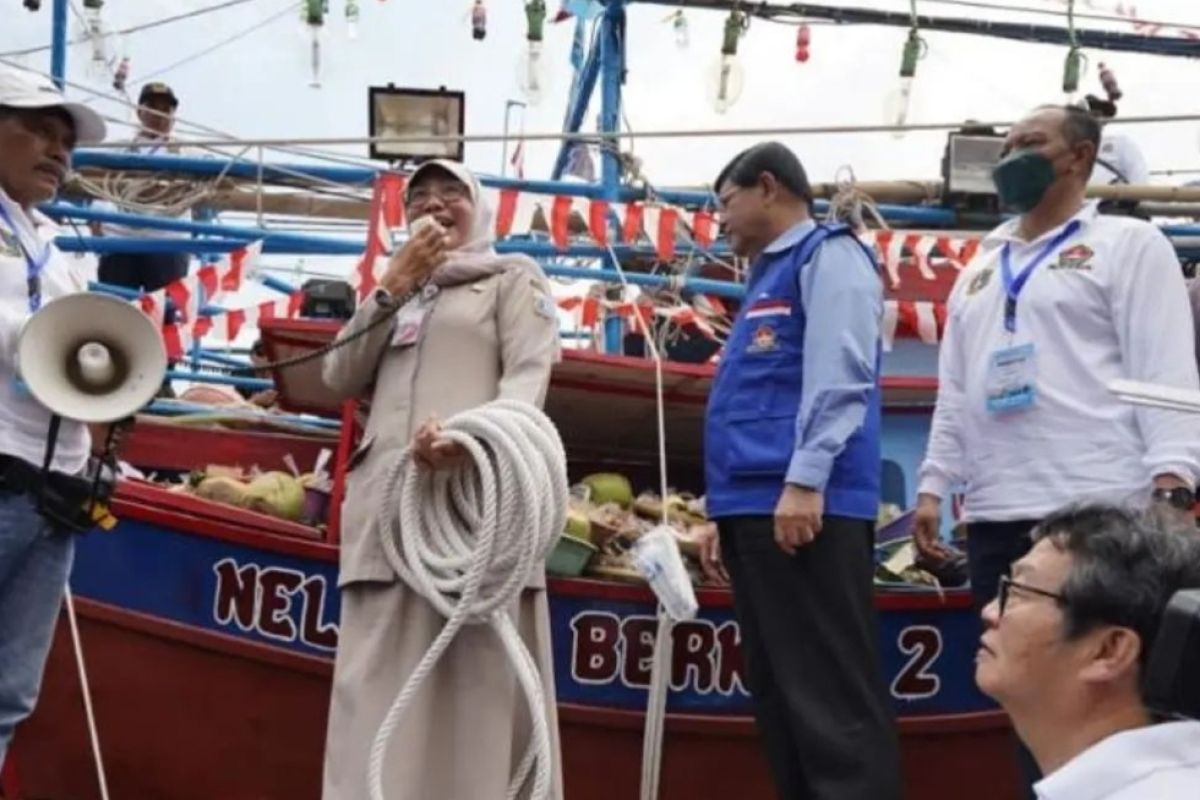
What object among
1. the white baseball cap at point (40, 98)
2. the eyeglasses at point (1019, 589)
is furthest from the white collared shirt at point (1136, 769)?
the white baseball cap at point (40, 98)

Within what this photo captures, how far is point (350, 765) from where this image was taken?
3.72 m

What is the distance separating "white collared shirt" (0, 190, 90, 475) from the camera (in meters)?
3.23

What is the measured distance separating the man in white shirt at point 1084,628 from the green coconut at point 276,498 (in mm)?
3262

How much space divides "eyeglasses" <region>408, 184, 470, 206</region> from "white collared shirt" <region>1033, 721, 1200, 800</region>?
2.60 m

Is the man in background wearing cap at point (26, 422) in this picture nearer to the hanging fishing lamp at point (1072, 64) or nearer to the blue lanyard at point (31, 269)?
the blue lanyard at point (31, 269)

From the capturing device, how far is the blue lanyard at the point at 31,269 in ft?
10.8

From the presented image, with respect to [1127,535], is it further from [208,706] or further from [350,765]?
[208,706]

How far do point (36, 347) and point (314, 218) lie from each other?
6.17 meters

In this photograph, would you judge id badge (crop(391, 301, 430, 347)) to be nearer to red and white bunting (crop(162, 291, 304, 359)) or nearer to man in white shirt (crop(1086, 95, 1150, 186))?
red and white bunting (crop(162, 291, 304, 359))

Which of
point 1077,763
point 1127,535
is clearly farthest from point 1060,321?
point 1077,763

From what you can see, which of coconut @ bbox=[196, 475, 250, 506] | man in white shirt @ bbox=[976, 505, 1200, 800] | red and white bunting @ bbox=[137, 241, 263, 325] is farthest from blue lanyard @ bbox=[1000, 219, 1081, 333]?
red and white bunting @ bbox=[137, 241, 263, 325]

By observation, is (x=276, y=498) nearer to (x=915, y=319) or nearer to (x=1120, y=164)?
(x=915, y=319)

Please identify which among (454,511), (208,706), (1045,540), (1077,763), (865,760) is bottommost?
(208,706)

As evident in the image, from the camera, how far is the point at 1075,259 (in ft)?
12.0
